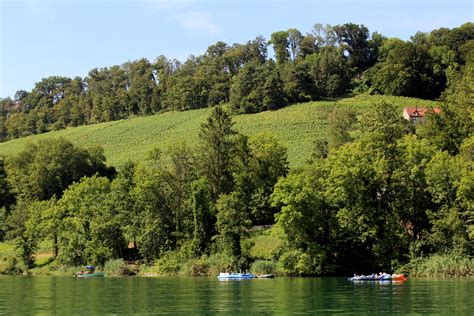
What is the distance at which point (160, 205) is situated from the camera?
94.6m

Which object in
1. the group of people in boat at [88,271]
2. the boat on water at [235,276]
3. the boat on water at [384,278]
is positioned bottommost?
the group of people in boat at [88,271]

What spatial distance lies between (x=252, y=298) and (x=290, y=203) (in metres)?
28.4

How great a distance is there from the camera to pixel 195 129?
160m

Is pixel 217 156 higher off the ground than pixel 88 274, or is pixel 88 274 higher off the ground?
pixel 217 156

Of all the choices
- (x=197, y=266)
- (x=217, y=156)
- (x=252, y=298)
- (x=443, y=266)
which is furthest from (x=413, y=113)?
(x=252, y=298)

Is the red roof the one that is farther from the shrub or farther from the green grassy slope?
the shrub

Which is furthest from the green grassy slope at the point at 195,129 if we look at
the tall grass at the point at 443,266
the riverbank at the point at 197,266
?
the tall grass at the point at 443,266

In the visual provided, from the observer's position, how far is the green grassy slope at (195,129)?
474ft

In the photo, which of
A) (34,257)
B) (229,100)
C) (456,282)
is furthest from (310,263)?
(229,100)

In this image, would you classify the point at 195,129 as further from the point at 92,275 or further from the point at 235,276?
the point at 235,276

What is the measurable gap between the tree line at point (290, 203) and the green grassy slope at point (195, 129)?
26.5m

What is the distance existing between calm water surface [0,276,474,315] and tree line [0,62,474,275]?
483 inches

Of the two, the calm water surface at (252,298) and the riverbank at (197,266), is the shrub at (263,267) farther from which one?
the calm water surface at (252,298)

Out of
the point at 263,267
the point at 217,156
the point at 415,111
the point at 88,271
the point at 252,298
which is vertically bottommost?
the point at 88,271
